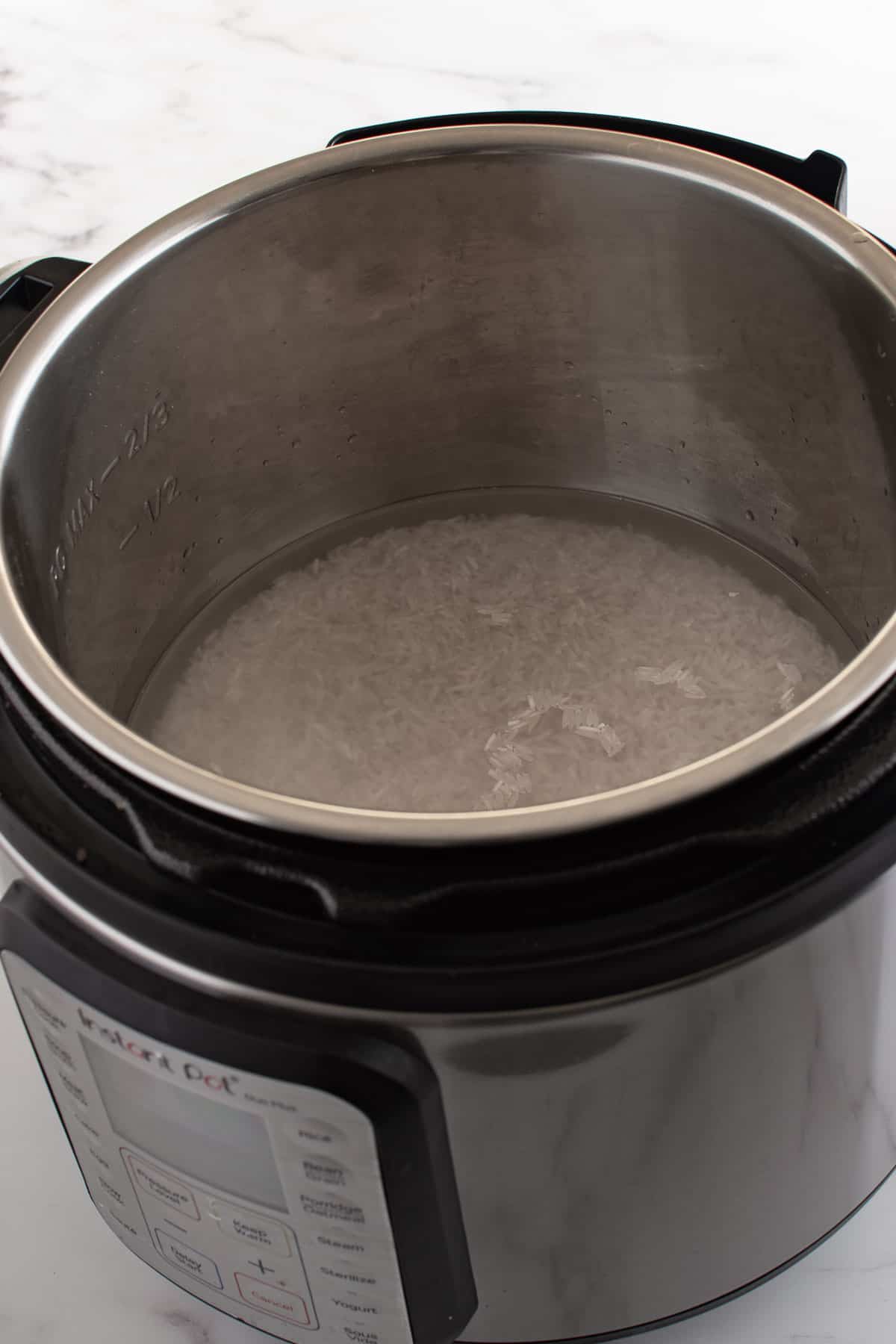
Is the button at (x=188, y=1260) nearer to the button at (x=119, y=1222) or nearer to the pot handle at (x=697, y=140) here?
the button at (x=119, y=1222)

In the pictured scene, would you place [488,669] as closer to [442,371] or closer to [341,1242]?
[442,371]

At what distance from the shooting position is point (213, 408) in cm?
120

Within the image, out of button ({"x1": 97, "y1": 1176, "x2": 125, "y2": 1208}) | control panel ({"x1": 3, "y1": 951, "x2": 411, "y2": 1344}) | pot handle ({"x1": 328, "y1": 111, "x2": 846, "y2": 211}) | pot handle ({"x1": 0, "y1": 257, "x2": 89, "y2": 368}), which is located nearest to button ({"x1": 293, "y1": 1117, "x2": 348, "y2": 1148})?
→ control panel ({"x1": 3, "y1": 951, "x2": 411, "y2": 1344})

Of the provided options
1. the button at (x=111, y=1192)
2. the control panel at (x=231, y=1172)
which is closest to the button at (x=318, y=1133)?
the control panel at (x=231, y=1172)

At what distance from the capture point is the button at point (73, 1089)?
821 millimetres

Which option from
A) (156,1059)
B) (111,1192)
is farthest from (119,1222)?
(156,1059)

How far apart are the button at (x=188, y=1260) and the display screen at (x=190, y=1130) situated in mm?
98

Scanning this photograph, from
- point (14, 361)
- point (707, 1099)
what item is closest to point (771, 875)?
point (707, 1099)

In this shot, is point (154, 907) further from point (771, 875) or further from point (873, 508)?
point (873, 508)

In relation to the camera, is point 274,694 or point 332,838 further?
point 274,694

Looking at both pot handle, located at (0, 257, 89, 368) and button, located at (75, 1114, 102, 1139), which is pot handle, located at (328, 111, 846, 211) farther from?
button, located at (75, 1114, 102, 1139)

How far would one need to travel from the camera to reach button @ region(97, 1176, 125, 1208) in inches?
35.1

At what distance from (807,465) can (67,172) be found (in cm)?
100

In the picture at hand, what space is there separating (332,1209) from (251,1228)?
0.24 feet
